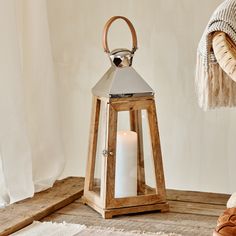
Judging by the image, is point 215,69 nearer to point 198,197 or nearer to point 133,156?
point 133,156

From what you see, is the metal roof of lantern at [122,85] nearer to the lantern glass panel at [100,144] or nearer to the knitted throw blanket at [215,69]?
the lantern glass panel at [100,144]

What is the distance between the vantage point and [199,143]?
5.51ft

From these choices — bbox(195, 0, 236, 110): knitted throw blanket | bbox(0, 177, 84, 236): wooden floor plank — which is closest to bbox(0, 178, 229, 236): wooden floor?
bbox(0, 177, 84, 236): wooden floor plank

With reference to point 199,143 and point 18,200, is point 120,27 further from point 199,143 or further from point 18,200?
point 18,200

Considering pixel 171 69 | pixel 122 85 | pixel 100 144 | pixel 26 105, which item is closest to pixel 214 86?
pixel 122 85

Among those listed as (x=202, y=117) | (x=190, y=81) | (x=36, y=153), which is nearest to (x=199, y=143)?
(x=202, y=117)

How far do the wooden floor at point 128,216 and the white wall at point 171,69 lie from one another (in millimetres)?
150

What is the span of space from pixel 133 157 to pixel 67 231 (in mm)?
275

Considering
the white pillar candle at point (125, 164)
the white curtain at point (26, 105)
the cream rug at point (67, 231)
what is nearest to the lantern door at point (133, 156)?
the white pillar candle at point (125, 164)

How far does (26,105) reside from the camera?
5.22 feet

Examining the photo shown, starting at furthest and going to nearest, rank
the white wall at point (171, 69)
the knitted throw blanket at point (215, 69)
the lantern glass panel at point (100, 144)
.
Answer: the white wall at point (171, 69), the lantern glass panel at point (100, 144), the knitted throw blanket at point (215, 69)

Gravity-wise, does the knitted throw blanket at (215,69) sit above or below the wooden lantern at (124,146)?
above

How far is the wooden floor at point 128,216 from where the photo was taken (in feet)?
4.16

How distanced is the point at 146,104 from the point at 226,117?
367mm
